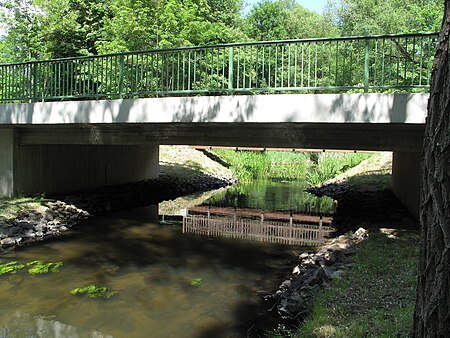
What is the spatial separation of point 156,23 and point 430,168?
21610mm

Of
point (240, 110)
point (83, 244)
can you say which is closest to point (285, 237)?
point (240, 110)

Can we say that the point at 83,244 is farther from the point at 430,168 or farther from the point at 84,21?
the point at 84,21

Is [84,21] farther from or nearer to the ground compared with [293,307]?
farther from the ground

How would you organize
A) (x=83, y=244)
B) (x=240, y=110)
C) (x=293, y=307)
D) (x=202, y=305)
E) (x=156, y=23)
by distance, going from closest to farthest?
1. (x=293, y=307)
2. (x=202, y=305)
3. (x=240, y=110)
4. (x=83, y=244)
5. (x=156, y=23)

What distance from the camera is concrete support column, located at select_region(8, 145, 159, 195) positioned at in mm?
13188

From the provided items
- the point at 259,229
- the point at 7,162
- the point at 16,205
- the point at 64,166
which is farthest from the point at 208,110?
the point at 64,166

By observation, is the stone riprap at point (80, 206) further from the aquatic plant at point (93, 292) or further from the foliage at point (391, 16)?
the foliage at point (391, 16)

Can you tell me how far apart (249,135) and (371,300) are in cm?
629

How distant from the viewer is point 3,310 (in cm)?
630

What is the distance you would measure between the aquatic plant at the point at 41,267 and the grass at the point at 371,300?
5223 mm

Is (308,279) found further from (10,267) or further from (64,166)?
(64,166)

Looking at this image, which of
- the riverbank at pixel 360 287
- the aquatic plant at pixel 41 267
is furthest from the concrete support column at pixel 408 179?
the aquatic plant at pixel 41 267

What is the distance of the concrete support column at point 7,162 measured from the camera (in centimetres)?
1273

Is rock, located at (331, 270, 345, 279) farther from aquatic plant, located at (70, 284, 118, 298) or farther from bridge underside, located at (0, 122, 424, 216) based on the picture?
aquatic plant, located at (70, 284, 118, 298)
